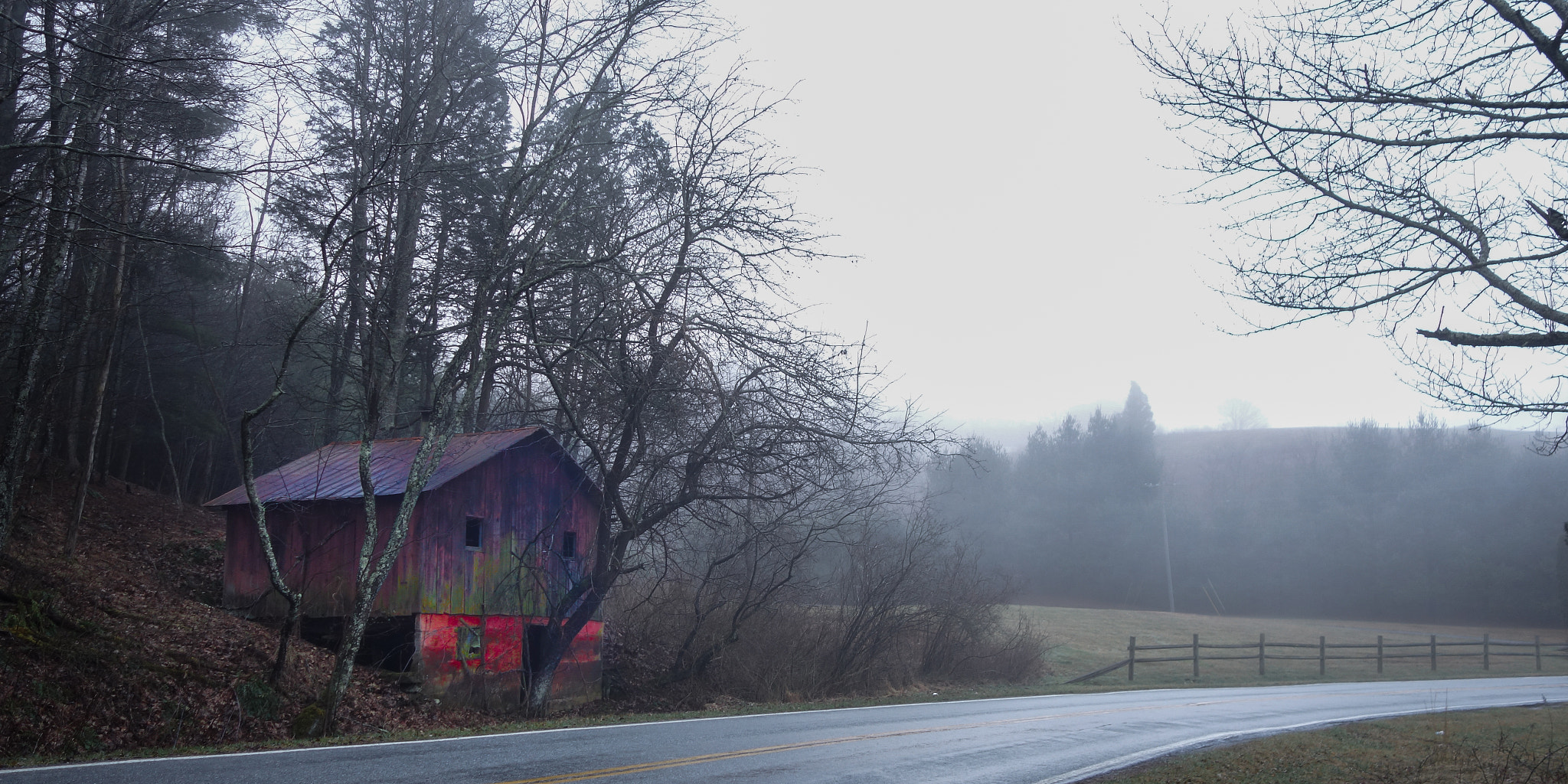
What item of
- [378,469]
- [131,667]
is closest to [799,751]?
[131,667]

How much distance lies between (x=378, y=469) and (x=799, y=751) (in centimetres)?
1244

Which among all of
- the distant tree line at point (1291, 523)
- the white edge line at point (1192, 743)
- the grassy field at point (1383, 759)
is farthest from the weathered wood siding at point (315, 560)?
the distant tree line at point (1291, 523)

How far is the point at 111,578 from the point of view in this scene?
16.7 m

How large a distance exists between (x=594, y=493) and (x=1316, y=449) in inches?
2733

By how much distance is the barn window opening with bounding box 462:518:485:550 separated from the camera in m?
18.3

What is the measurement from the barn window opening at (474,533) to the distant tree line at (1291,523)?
3354cm

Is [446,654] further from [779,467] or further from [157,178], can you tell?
[157,178]

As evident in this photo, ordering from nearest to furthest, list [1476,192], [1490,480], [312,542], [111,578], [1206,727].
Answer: [1476,192], [1206,727], [111,578], [312,542], [1490,480]

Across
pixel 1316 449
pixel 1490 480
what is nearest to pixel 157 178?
pixel 1490 480

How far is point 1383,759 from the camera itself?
9914 mm

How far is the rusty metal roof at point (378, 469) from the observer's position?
17.6 metres

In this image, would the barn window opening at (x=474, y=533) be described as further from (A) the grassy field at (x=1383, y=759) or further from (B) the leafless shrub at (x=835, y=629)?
(A) the grassy field at (x=1383, y=759)

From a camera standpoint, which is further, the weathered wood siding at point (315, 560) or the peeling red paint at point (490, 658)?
the weathered wood siding at point (315, 560)

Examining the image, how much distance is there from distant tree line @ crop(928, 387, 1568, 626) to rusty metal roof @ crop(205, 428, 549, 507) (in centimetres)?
3347
